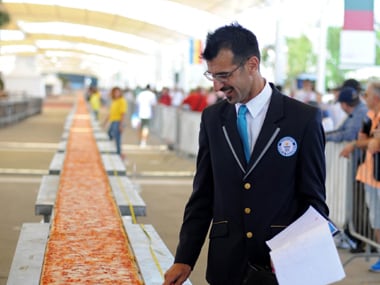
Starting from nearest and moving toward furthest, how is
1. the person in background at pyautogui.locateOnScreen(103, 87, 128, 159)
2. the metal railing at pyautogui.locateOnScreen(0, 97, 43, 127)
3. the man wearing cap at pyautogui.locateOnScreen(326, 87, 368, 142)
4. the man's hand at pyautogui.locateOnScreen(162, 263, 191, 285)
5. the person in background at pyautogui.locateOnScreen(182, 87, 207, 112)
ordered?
the man's hand at pyautogui.locateOnScreen(162, 263, 191, 285) → the man wearing cap at pyautogui.locateOnScreen(326, 87, 368, 142) → the person in background at pyautogui.locateOnScreen(103, 87, 128, 159) → the person in background at pyautogui.locateOnScreen(182, 87, 207, 112) → the metal railing at pyautogui.locateOnScreen(0, 97, 43, 127)

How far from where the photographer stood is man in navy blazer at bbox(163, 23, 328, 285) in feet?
10.7

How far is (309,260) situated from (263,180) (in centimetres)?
38

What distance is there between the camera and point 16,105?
41.3 m

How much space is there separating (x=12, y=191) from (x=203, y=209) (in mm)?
11657

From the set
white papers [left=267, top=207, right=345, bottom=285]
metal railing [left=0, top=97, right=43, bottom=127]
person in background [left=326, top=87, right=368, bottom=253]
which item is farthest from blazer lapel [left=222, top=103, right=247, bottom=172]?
metal railing [left=0, top=97, right=43, bottom=127]

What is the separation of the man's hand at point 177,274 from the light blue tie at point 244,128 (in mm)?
555

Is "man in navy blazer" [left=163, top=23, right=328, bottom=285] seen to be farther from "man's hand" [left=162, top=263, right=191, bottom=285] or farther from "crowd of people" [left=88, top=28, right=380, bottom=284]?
"man's hand" [left=162, top=263, right=191, bottom=285]

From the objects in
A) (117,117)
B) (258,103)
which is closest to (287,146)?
(258,103)

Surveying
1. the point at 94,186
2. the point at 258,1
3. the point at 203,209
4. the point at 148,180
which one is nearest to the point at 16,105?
the point at 258,1

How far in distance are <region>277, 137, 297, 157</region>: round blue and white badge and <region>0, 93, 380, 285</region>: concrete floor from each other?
464cm

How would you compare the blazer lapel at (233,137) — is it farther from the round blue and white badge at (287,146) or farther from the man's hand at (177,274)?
the man's hand at (177,274)

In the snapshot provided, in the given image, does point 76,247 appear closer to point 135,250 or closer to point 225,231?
point 135,250

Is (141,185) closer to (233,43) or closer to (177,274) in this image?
(177,274)

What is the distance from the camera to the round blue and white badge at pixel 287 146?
329 cm
